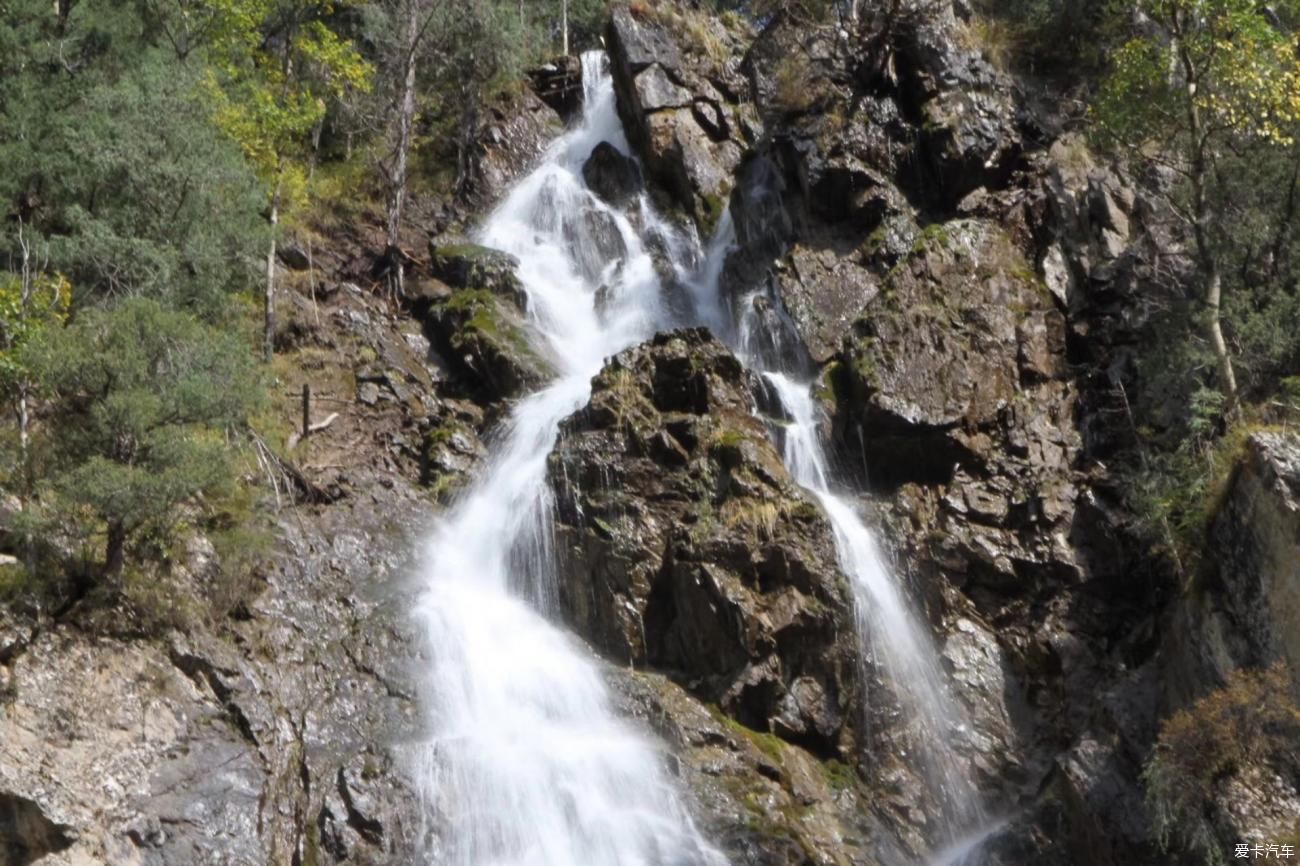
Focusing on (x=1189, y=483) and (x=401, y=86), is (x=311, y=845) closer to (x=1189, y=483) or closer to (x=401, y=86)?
(x=1189, y=483)

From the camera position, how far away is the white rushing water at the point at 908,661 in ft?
54.2

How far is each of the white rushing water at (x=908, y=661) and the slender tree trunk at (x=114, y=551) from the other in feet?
33.6

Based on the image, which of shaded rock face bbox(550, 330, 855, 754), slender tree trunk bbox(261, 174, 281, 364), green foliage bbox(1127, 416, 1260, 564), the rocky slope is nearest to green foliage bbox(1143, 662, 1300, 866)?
the rocky slope

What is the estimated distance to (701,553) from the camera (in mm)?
17688

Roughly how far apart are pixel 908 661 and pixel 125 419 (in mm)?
11464

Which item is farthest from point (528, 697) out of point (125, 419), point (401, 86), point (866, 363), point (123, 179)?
point (401, 86)

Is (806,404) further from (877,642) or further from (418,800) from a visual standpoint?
(418,800)

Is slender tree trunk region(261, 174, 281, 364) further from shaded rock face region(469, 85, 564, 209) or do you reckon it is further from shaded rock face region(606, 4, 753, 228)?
shaded rock face region(606, 4, 753, 228)

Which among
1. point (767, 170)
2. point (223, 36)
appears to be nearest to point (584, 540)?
point (767, 170)

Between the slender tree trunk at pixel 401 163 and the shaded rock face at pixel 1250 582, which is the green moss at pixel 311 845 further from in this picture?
the slender tree trunk at pixel 401 163

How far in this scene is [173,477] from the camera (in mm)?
13664

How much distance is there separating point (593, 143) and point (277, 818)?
871 inches

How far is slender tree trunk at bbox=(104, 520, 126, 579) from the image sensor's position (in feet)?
46.0

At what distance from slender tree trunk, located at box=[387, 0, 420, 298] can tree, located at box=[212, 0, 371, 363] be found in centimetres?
120
